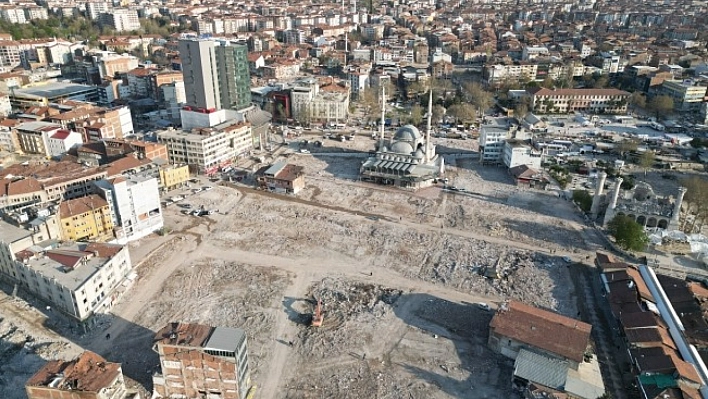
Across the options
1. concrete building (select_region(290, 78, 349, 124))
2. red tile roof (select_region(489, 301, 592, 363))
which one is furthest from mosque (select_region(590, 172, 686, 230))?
concrete building (select_region(290, 78, 349, 124))

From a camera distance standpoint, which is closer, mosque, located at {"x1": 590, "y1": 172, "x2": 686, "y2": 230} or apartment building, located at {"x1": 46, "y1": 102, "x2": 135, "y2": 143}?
mosque, located at {"x1": 590, "y1": 172, "x2": 686, "y2": 230}

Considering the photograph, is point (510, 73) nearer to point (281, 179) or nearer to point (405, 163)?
point (405, 163)

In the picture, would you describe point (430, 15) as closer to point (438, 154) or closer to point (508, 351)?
point (438, 154)

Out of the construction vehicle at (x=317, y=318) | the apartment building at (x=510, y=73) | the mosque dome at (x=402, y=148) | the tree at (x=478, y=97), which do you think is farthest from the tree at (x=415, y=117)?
the construction vehicle at (x=317, y=318)

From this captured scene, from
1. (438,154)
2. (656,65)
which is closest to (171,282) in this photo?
(438,154)

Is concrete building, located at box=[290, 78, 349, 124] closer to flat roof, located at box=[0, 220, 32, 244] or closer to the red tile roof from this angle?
flat roof, located at box=[0, 220, 32, 244]
